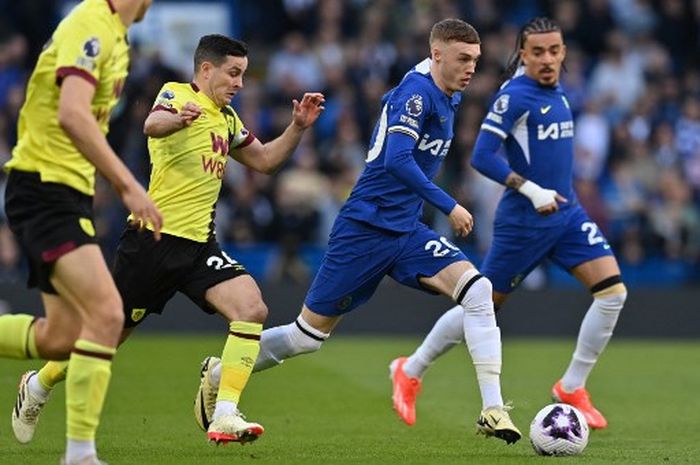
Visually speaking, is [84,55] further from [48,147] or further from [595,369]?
[595,369]

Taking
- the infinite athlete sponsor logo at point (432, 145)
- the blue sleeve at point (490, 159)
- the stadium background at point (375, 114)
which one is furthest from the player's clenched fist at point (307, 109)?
the stadium background at point (375, 114)

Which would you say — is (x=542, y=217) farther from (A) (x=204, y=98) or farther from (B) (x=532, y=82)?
(A) (x=204, y=98)

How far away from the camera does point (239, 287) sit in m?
9.13

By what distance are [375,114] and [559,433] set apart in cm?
1217

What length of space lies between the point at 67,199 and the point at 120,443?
2.33 metres

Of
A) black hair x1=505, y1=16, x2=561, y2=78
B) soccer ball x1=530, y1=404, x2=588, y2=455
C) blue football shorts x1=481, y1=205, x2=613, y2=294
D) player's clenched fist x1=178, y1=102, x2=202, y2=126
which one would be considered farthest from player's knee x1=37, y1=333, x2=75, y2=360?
black hair x1=505, y1=16, x2=561, y2=78

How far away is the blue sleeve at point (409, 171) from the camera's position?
9.20m

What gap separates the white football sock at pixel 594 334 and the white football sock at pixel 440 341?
902mm

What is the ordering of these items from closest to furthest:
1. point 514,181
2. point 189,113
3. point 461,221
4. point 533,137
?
point 189,113
point 461,221
point 514,181
point 533,137

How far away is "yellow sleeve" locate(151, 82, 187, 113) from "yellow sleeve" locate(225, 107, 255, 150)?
0.39 meters

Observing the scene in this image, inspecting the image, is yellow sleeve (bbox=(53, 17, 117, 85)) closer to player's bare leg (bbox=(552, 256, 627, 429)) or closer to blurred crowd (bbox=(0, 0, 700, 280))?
player's bare leg (bbox=(552, 256, 627, 429))

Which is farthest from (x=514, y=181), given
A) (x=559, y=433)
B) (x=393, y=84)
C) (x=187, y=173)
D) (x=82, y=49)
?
(x=393, y=84)

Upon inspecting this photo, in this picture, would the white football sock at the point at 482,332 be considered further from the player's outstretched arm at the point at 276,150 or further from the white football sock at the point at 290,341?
the player's outstretched arm at the point at 276,150

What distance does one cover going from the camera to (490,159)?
10570mm
